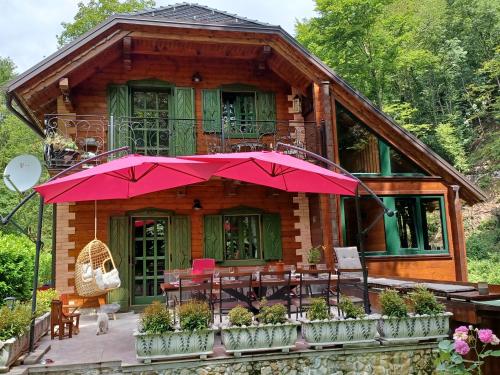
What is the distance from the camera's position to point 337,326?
530 cm

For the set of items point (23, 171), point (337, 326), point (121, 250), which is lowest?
point (337, 326)

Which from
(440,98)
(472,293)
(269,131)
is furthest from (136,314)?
(440,98)

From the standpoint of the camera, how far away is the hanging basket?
26.2 feet

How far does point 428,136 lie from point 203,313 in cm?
2048

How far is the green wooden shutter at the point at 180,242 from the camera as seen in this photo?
9.73 meters

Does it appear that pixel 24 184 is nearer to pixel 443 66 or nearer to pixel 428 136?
pixel 428 136

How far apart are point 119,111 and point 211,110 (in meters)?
2.19

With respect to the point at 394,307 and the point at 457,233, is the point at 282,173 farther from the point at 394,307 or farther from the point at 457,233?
the point at 457,233

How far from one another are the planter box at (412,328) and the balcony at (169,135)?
5252 mm

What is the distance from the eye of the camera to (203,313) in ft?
16.5

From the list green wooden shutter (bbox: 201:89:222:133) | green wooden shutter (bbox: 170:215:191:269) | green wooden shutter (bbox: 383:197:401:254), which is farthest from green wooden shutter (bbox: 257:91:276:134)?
green wooden shutter (bbox: 383:197:401:254)

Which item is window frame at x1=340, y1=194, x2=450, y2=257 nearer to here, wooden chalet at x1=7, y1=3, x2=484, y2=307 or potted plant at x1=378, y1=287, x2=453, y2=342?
wooden chalet at x1=7, y1=3, x2=484, y2=307

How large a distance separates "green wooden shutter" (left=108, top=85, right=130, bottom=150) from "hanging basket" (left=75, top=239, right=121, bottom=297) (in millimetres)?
2392

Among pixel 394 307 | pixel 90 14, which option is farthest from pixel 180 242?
pixel 90 14
